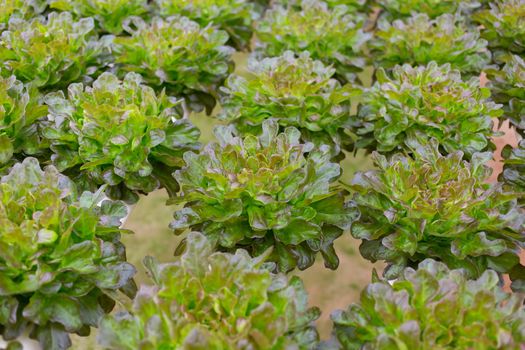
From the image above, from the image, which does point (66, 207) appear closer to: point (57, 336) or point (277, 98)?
point (57, 336)

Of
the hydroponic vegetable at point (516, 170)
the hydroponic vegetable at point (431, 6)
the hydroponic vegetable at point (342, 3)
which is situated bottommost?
the hydroponic vegetable at point (516, 170)

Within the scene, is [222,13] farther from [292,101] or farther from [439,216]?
[439,216]

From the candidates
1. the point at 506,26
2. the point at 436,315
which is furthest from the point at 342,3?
the point at 436,315

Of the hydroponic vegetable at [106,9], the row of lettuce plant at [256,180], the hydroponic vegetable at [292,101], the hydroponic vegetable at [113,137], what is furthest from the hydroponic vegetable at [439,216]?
the hydroponic vegetable at [106,9]

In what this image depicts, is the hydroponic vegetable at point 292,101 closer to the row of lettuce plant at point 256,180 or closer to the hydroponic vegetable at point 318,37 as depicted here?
the row of lettuce plant at point 256,180

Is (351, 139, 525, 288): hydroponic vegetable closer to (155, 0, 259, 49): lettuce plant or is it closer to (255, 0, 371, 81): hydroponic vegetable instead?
(255, 0, 371, 81): hydroponic vegetable

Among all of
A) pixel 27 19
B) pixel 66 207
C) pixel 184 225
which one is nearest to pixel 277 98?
pixel 184 225
